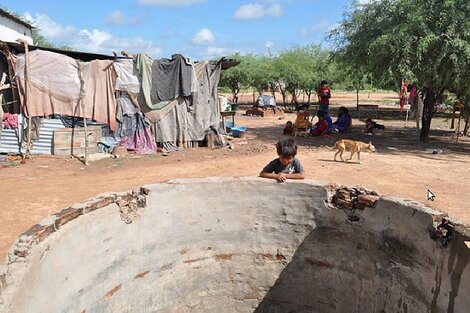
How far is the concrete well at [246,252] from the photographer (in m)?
3.49

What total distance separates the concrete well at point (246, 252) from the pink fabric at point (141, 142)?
294 inches

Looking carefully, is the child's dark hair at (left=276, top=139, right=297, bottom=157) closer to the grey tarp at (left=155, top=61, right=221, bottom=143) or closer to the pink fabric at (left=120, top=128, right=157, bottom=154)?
the pink fabric at (left=120, top=128, right=157, bottom=154)

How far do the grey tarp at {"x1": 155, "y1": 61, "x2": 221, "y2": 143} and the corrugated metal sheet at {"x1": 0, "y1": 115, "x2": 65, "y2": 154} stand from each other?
2905 mm

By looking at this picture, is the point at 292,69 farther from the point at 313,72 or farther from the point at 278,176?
the point at 278,176

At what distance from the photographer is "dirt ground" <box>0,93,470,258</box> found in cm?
715

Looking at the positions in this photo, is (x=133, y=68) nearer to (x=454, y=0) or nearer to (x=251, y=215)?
(x=251, y=215)

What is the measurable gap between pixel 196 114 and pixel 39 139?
4588mm

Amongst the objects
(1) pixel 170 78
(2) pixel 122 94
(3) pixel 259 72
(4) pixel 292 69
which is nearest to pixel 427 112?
(1) pixel 170 78

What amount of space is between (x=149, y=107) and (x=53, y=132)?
108 inches

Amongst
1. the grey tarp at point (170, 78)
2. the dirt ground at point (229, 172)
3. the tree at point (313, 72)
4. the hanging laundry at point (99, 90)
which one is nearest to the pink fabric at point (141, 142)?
the dirt ground at point (229, 172)

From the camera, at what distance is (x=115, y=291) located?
410cm

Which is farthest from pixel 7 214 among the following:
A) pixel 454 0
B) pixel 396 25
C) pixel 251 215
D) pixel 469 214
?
pixel 454 0

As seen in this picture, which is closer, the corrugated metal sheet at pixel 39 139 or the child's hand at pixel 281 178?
the child's hand at pixel 281 178

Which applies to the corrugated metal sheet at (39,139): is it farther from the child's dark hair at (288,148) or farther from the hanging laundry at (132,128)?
the child's dark hair at (288,148)
